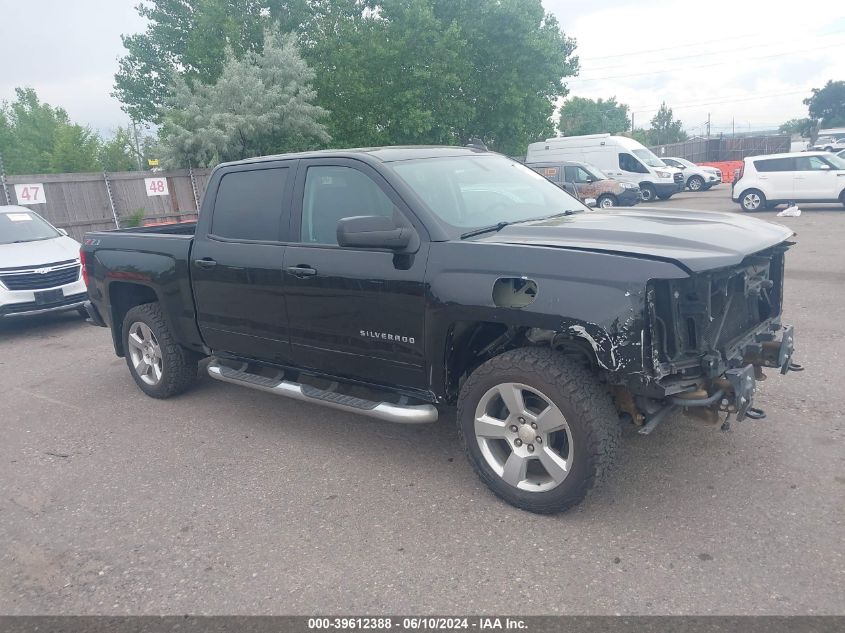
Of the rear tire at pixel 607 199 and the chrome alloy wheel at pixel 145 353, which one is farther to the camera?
the rear tire at pixel 607 199

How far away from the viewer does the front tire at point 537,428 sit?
10.7ft

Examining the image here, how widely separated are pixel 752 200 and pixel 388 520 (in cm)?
1903

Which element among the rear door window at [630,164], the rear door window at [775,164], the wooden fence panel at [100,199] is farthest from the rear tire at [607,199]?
Answer: the wooden fence panel at [100,199]

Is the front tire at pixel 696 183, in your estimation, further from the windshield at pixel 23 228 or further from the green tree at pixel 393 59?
the windshield at pixel 23 228

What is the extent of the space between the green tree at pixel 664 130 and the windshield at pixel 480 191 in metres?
74.4

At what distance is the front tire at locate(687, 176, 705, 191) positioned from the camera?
94.7 feet

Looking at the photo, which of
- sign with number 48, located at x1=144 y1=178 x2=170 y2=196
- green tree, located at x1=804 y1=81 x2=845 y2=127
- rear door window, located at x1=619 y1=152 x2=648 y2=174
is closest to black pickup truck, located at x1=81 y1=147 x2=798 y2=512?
sign with number 48, located at x1=144 y1=178 x2=170 y2=196

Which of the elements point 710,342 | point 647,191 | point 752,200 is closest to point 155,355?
point 710,342

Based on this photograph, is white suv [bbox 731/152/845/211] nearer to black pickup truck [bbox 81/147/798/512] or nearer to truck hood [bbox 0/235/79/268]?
black pickup truck [bbox 81/147/798/512]

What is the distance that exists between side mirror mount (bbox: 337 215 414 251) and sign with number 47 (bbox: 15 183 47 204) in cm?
1486

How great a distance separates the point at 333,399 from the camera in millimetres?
4230

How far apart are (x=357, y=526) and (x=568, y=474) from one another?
113 cm

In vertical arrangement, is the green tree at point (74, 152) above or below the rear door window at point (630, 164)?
above

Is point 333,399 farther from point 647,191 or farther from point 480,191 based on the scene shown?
point 647,191
